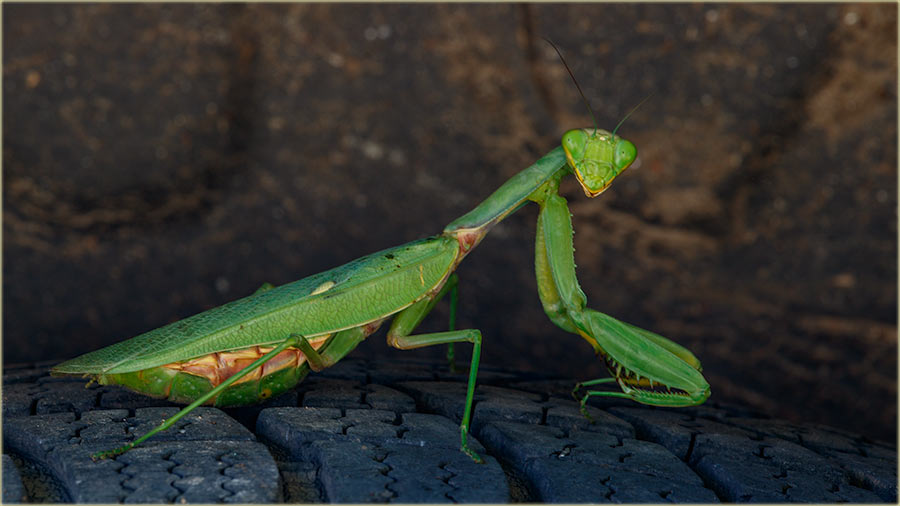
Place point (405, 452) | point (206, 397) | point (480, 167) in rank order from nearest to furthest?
point (405, 452) < point (206, 397) < point (480, 167)

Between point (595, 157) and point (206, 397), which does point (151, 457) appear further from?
point (595, 157)

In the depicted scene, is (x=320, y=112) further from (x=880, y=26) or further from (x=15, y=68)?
(x=880, y=26)

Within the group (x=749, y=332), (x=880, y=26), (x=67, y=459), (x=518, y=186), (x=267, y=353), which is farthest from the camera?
(x=749, y=332)

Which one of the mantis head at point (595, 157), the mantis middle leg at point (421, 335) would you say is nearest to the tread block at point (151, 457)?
the mantis middle leg at point (421, 335)

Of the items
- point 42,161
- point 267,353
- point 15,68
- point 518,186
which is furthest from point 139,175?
point 518,186

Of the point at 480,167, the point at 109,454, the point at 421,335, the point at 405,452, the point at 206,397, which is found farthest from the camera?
the point at 480,167

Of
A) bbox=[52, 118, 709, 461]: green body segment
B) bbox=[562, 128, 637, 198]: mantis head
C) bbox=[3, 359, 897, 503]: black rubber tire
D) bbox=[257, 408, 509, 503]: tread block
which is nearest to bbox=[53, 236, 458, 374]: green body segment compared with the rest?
bbox=[52, 118, 709, 461]: green body segment

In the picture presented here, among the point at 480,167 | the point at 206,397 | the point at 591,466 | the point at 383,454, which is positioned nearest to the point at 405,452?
the point at 383,454
